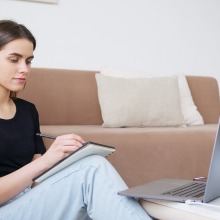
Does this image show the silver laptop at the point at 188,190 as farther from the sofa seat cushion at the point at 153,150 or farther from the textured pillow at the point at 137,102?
the textured pillow at the point at 137,102

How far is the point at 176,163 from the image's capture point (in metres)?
1.96

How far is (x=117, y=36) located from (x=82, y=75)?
561 mm

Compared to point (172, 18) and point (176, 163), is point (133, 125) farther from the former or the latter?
point (172, 18)

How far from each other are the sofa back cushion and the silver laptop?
123cm

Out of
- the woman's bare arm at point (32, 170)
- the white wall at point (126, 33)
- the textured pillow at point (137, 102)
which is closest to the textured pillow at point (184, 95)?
the textured pillow at point (137, 102)

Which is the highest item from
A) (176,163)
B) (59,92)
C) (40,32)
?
(40,32)

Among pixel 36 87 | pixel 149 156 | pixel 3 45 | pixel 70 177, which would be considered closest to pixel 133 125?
pixel 149 156

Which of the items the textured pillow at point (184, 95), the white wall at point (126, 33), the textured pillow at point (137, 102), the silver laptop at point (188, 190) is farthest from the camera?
the white wall at point (126, 33)

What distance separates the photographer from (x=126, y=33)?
2.87 m

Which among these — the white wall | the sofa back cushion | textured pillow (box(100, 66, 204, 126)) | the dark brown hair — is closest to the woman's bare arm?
the dark brown hair

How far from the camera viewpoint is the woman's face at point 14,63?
133 centimetres

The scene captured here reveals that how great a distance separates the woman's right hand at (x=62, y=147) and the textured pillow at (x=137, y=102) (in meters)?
1.06

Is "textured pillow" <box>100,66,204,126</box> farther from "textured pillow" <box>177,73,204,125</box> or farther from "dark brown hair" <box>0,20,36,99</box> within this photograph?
"dark brown hair" <box>0,20,36,99</box>

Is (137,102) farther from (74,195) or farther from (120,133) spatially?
(74,195)
